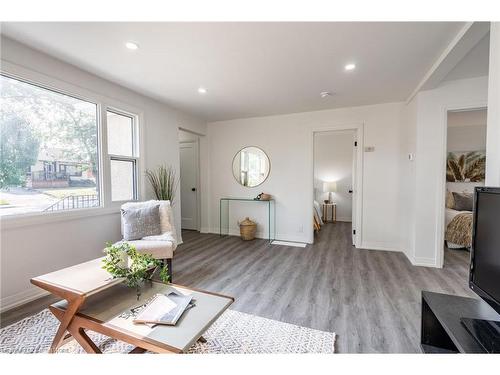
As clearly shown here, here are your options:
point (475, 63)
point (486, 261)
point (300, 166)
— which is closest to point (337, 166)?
point (300, 166)

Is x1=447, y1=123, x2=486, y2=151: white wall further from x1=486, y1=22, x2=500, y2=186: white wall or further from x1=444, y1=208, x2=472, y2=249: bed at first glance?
x1=486, y1=22, x2=500, y2=186: white wall

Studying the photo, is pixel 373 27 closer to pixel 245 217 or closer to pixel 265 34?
pixel 265 34

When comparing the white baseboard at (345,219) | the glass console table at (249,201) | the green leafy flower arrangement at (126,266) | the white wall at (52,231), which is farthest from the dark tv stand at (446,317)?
the white baseboard at (345,219)

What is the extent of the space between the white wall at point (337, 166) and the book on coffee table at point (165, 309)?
18.2 feet

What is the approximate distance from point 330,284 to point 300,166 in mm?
2287

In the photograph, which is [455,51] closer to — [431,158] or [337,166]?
[431,158]

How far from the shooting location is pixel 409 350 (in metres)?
1.55

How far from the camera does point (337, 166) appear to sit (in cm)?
632

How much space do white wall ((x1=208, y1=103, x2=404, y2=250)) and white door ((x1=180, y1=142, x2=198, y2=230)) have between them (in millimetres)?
397

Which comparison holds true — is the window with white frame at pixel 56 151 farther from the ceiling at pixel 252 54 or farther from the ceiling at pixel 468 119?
the ceiling at pixel 468 119

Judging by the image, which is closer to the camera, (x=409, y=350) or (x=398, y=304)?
(x=409, y=350)
